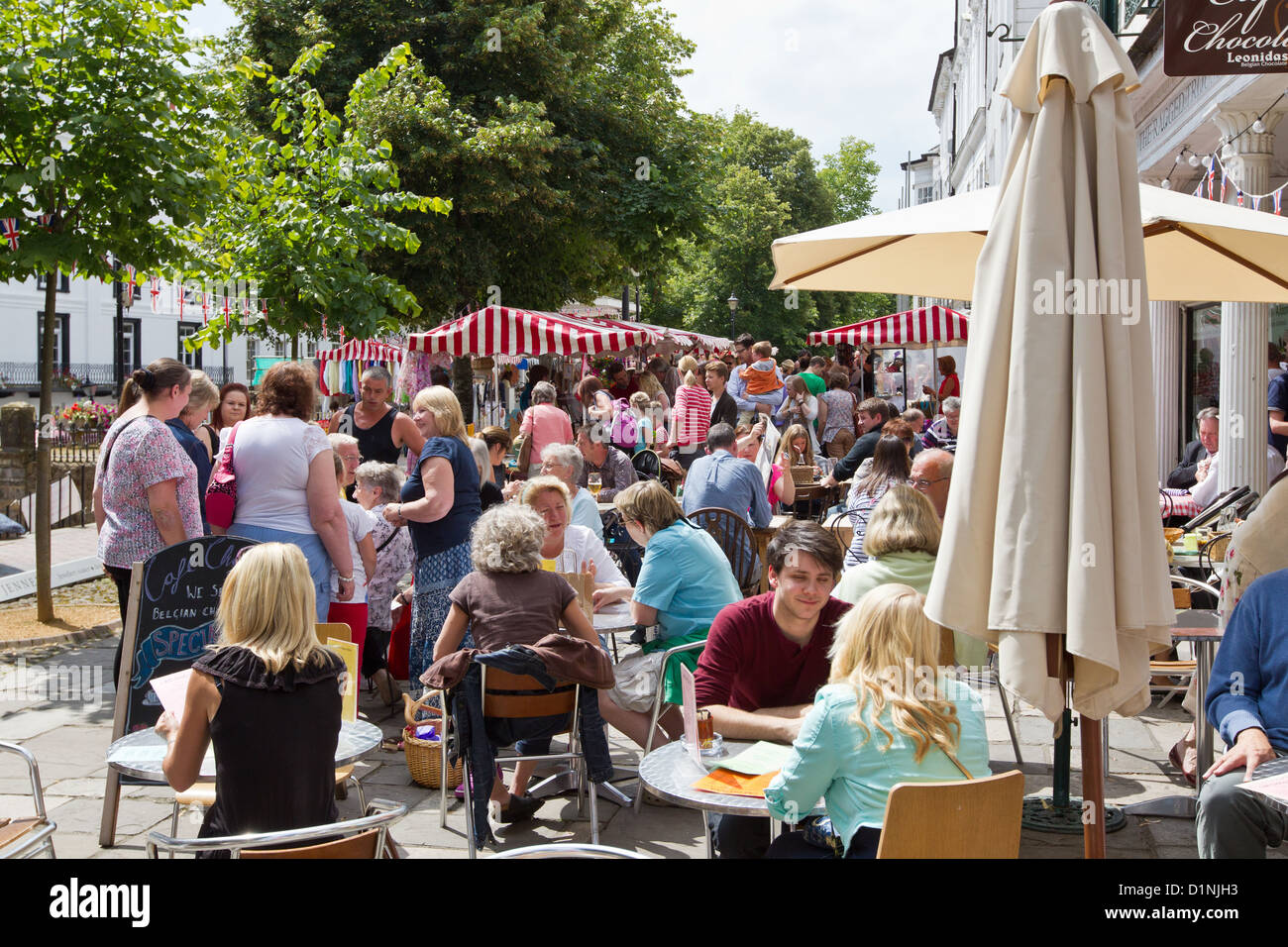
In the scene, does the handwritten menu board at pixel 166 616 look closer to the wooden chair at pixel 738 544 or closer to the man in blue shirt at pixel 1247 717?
the wooden chair at pixel 738 544

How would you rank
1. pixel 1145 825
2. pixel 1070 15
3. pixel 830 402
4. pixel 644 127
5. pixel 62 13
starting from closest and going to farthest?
pixel 1070 15 → pixel 1145 825 → pixel 62 13 → pixel 830 402 → pixel 644 127

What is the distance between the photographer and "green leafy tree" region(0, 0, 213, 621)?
7.93 meters

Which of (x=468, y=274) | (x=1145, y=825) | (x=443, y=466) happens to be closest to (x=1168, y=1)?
(x=1145, y=825)

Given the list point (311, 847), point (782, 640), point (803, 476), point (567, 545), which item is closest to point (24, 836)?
point (311, 847)

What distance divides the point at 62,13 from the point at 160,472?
457 centimetres

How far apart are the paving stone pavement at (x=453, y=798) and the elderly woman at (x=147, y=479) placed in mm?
683

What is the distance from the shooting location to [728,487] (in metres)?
8.10

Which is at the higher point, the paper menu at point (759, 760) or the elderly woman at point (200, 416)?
the elderly woman at point (200, 416)

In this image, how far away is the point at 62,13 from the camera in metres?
8.23

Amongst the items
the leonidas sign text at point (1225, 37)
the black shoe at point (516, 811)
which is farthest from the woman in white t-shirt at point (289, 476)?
the leonidas sign text at point (1225, 37)

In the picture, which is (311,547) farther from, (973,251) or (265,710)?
(973,251)

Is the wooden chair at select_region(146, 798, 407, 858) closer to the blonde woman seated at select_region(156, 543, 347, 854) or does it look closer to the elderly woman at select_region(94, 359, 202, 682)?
the blonde woman seated at select_region(156, 543, 347, 854)

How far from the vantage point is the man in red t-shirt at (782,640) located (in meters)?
4.11
